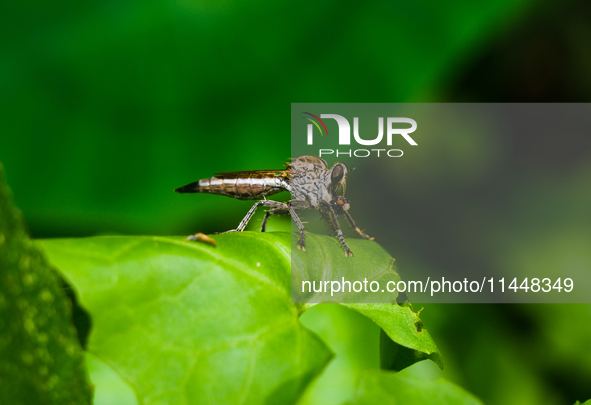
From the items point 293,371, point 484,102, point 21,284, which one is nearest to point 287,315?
point 293,371

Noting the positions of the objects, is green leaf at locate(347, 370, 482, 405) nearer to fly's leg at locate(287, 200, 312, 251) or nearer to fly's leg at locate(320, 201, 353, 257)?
fly's leg at locate(287, 200, 312, 251)

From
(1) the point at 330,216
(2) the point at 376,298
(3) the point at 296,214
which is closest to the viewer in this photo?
(2) the point at 376,298

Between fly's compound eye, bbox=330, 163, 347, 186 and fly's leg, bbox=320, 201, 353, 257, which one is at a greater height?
fly's compound eye, bbox=330, 163, 347, 186

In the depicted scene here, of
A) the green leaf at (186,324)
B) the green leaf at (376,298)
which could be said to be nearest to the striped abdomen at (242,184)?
the green leaf at (376,298)

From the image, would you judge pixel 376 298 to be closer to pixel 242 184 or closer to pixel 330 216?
pixel 330 216

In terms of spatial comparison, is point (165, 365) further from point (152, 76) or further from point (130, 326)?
point (152, 76)

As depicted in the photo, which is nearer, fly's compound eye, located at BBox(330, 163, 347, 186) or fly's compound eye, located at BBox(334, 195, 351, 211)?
fly's compound eye, located at BBox(334, 195, 351, 211)

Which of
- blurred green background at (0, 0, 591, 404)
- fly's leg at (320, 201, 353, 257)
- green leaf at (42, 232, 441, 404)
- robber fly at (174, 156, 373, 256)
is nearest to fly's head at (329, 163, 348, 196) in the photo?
robber fly at (174, 156, 373, 256)

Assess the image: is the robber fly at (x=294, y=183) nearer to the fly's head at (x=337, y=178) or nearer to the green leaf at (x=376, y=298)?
the fly's head at (x=337, y=178)

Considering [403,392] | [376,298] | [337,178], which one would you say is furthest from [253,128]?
[403,392]
